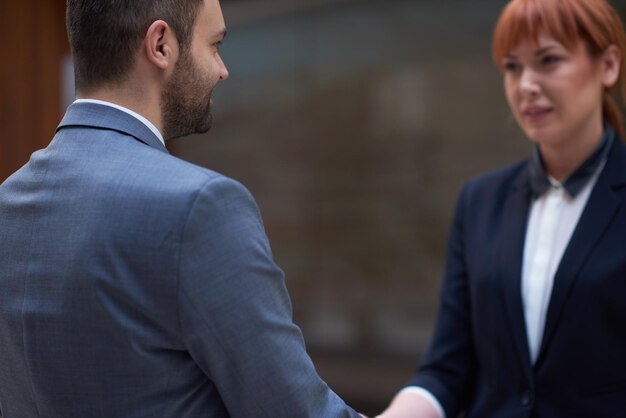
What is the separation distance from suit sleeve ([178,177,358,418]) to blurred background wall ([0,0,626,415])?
4.00 metres

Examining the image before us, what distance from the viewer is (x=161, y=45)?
1327 millimetres

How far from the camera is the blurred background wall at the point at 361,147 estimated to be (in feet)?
17.3

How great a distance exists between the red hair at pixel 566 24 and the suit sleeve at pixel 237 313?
1221 millimetres

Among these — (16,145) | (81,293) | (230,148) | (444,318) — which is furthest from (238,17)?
(81,293)

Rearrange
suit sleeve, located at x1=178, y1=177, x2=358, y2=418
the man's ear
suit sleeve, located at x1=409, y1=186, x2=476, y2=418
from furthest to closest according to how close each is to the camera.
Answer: suit sleeve, located at x1=409, y1=186, x2=476, y2=418 < the man's ear < suit sleeve, located at x1=178, y1=177, x2=358, y2=418

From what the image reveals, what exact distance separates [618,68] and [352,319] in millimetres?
3770

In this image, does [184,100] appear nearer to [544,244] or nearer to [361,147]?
[544,244]

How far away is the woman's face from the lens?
2143 millimetres

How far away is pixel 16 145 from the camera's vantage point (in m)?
4.11

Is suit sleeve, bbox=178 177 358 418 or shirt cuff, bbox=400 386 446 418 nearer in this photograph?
suit sleeve, bbox=178 177 358 418

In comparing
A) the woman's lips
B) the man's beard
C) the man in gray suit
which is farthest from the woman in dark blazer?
the man's beard

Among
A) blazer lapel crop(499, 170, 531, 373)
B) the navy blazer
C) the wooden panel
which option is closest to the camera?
the navy blazer

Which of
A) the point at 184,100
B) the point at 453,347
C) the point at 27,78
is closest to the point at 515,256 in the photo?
the point at 453,347

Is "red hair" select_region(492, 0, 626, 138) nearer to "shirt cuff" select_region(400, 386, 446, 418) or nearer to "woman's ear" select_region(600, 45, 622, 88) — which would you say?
"woman's ear" select_region(600, 45, 622, 88)
